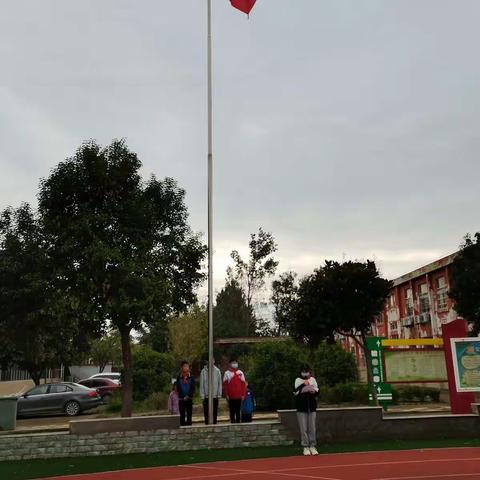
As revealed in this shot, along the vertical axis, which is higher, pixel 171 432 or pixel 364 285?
pixel 364 285

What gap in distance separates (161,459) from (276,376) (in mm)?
8570

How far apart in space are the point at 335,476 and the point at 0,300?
530 inches

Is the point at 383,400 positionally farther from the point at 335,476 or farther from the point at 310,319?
the point at 335,476

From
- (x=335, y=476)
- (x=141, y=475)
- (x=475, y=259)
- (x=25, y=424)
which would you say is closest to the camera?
(x=335, y=476)

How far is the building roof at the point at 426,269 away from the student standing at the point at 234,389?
21.8m

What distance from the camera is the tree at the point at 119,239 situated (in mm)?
15188

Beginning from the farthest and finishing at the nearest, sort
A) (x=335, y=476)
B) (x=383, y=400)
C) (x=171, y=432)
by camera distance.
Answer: (x=383, y=400)
(x=171, y=432)
(x=335, y=476)

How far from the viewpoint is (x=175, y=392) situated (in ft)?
46.2

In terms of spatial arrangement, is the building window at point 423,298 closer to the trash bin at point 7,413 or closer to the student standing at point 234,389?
the student standing at point 234,389

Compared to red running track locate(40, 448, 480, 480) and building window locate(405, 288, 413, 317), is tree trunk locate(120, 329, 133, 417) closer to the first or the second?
red running track locate(40, 448, 480, 480)

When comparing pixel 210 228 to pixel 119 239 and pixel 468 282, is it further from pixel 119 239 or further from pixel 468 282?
pixel 468 282

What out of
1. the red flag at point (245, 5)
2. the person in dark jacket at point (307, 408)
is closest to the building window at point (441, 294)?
the red flag at point (245, 5)

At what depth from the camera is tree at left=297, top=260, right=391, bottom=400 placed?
20078 millimetres

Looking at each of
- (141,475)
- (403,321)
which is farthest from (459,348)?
(403,321)
